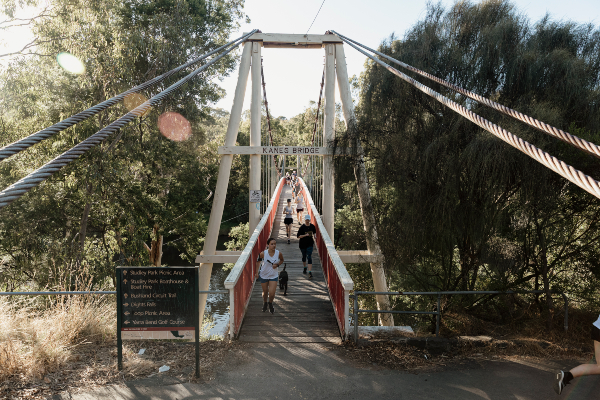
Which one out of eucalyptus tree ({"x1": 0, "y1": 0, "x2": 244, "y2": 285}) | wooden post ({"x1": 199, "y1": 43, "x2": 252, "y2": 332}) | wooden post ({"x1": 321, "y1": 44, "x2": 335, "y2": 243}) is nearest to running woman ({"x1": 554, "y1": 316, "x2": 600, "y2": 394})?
wooden post ({"x1": 321, "y1": 44, "x2": 335, "y2": 243})

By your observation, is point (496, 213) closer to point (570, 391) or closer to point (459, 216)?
point (459, 216)

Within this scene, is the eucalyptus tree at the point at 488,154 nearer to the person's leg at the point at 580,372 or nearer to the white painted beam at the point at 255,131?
the person's leg at the point at 580,372

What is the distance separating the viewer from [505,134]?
318 cm

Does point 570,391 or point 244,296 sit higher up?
point 244,296

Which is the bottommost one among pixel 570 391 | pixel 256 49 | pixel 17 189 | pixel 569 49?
pixel 570 391

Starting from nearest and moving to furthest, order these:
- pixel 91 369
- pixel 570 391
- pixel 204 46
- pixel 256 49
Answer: pixel 570 391 < pixel 91 369 < pixel 256 49 < pixel 204 46

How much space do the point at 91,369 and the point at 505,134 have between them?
4819 mm

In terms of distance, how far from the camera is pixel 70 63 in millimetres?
13945

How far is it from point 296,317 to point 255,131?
29.4ft

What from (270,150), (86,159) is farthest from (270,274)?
(86,159)

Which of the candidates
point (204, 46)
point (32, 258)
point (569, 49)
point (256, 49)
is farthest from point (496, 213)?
point (204, 46)

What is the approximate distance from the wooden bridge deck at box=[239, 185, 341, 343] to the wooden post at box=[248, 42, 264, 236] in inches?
194

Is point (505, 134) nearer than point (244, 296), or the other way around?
point (505, 134)

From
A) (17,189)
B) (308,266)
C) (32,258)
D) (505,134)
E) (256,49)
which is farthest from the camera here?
(256,49)
